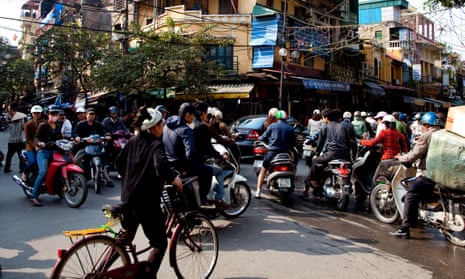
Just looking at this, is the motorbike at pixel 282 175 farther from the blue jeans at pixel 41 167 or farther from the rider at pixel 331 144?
the blue jeans at pixel 41 167

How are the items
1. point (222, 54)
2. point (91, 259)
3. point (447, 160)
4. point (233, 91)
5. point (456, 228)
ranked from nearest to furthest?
1. point (91, 259)
2. point (447, 160)
3. point (456, 228)
4. point (233, 91)
5. point (222, 54)

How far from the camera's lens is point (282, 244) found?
522cm

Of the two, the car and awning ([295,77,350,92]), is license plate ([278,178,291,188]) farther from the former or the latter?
awning ([295,77,350,92])

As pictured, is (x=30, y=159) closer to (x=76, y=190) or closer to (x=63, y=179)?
(x=63, y=179)

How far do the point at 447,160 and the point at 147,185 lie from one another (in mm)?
3612

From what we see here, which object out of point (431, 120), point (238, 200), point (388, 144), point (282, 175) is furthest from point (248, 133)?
point (431, 120)

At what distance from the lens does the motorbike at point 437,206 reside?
204 inches

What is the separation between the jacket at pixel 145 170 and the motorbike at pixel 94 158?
16.1 ft

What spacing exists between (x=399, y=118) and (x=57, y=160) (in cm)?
900

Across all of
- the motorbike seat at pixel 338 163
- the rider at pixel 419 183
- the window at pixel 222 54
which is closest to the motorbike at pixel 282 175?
the motorbike seat at pixel 338 163

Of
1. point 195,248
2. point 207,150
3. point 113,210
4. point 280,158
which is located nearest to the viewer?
point 113,210

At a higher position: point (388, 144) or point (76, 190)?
point (388, 144)

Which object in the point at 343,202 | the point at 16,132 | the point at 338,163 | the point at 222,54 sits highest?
the point at 222,54

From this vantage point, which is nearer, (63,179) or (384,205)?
(384,205)
